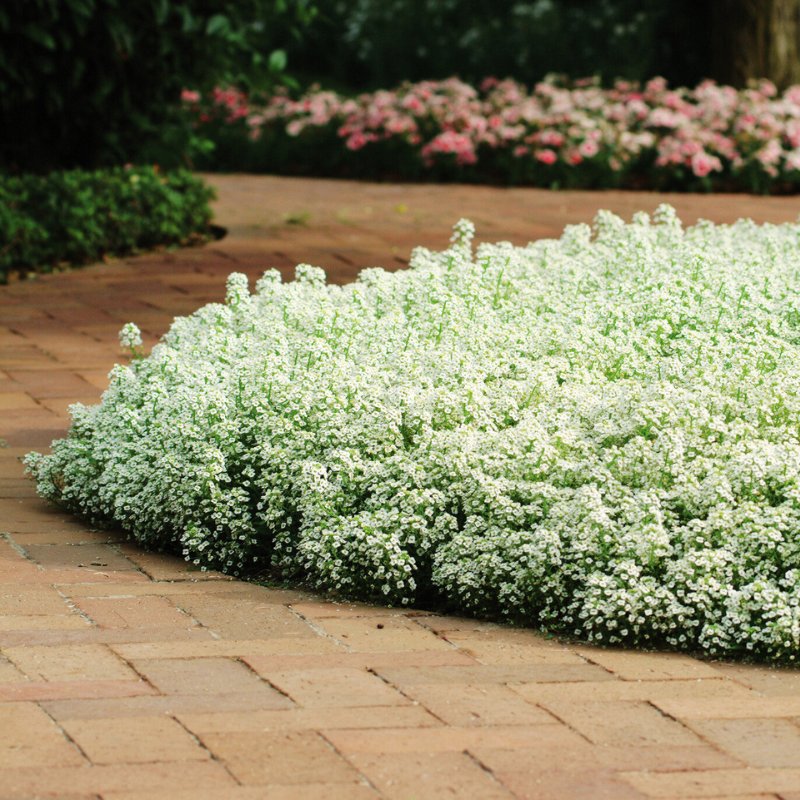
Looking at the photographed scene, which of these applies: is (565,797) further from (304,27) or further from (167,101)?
(304,27)

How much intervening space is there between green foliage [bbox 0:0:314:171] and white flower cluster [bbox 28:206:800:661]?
12.3 ft

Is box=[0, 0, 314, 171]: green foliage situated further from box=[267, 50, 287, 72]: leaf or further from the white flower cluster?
the white flower cluster

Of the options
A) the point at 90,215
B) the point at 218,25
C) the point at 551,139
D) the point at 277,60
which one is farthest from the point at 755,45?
the point at 90,215

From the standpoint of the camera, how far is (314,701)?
10.4ft

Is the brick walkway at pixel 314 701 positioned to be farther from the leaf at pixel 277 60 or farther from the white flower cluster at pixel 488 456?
the leaf at pixel 277 60

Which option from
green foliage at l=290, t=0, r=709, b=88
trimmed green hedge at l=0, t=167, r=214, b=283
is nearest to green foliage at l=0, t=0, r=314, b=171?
trimmed green hedge at l=0, t=167, r=214, b=283

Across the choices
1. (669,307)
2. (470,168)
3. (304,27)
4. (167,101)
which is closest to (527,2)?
(304,27)

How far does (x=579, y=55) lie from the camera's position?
19172 mm

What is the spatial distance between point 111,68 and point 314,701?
6.51 m

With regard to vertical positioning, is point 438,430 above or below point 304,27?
below

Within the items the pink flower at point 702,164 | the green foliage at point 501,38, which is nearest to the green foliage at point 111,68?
the pink flower at point 702,164

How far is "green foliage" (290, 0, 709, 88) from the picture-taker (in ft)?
62.2

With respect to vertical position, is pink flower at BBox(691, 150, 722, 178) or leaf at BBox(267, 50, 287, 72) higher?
leaf at BBox(267, 50, 287, 72)

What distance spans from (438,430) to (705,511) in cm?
77
